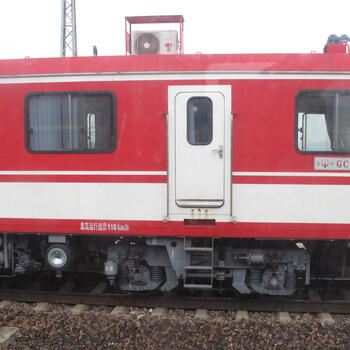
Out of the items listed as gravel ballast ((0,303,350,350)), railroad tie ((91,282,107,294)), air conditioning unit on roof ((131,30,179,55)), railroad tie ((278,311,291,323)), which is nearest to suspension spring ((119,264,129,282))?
railroad tie ((91,282,107,294))

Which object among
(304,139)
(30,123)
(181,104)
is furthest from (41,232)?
(304,139)

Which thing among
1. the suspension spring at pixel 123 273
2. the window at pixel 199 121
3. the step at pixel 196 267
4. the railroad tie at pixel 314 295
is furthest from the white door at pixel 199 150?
the railroad tie at pixel 314 295

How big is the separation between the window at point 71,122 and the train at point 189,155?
2 cm

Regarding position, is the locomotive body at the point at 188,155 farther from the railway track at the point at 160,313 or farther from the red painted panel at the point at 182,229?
the railway track at the point at 160,313

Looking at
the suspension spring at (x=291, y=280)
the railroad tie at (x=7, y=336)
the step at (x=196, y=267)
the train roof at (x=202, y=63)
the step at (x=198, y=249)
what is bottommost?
the railroad tie at (x=7, y=336)

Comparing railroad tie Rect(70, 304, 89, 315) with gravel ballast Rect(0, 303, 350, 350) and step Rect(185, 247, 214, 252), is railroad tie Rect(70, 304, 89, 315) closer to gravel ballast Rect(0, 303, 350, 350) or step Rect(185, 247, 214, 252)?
gravel ballast Rect(0, 303, 350, 350)

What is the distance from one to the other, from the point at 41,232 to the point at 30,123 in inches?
62.7

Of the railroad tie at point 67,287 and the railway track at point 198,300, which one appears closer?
the railway track at point 198,300

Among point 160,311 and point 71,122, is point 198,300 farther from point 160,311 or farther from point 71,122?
point 71,122

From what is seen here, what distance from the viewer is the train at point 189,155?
205 inches

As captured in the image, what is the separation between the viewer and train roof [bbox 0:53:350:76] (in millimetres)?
5191

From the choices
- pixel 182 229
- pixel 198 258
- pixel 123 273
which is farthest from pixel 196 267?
pixel 123 273

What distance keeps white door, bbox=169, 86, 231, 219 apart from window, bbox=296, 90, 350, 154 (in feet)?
3.27

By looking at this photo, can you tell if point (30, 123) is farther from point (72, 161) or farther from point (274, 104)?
point (274, 104)
